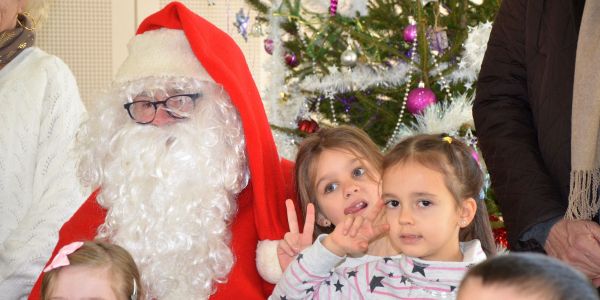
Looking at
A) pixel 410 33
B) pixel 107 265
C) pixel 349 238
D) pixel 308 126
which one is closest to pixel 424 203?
pixel 349 238

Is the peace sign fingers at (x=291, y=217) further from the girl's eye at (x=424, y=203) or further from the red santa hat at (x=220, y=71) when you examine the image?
the girl's eye at (x=424, y=203)

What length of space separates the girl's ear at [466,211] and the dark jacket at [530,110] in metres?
0.13

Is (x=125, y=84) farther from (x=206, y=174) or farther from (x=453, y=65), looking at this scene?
(x=453, y=65)

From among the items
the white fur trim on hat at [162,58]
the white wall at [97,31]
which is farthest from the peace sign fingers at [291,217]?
the white wall at [97,31]

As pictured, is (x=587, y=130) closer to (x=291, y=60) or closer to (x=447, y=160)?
(x=447, y=160)

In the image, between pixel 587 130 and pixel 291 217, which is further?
pixel 291 217

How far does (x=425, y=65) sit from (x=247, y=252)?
118 cm

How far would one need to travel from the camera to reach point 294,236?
2695mm

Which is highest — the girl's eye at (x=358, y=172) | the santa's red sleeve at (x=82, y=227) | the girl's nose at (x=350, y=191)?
the girl's eye at (x=358, y=172)

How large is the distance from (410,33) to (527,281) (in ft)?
7.24

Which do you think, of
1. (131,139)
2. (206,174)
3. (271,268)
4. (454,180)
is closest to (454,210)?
(454,180)

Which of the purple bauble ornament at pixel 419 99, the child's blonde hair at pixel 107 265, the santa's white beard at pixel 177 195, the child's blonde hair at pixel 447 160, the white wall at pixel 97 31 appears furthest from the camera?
the white wall at pixel 97 31

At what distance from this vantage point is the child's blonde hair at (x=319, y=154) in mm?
2857

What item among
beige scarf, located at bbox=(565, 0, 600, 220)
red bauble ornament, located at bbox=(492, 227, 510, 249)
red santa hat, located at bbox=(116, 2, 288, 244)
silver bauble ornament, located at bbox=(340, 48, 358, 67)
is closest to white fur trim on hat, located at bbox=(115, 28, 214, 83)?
red santa hat, located at bbox=(116, 2, 288, 244)
